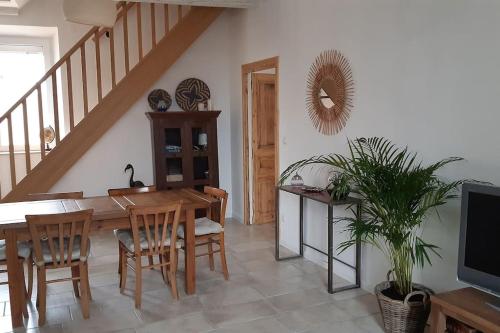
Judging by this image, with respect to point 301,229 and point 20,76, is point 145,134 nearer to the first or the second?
point 20,76


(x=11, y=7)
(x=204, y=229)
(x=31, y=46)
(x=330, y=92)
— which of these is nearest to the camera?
A: (x=204, y=229)

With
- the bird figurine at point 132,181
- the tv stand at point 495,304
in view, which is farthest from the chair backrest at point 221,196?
the tv stand at point 495,304

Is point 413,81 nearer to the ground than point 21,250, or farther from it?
farther from it

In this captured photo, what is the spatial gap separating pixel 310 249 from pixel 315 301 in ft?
3.49

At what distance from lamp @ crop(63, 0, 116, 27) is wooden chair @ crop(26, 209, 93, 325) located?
4.33 feet

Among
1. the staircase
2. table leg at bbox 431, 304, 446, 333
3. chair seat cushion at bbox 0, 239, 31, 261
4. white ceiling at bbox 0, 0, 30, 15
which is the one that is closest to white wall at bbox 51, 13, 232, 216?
the staircase

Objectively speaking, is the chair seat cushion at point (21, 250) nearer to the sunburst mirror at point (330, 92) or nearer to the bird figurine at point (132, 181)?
the bird figurine at point (132, 181)

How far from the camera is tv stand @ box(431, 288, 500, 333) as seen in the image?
87.0 inches

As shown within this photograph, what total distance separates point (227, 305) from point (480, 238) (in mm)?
1938

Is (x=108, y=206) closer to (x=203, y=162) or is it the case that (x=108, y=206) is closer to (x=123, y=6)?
(x=203, y=162)

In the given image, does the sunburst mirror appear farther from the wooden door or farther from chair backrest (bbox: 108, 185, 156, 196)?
chair backrest (bbox: 108, 185, 156, 196)

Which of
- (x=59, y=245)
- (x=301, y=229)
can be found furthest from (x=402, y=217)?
(x=59, y=245)

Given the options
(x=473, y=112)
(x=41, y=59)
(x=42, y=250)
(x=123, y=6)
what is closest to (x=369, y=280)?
(x=473, y=112)

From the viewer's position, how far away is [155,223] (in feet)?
11.1
